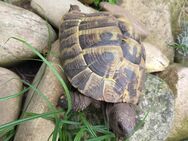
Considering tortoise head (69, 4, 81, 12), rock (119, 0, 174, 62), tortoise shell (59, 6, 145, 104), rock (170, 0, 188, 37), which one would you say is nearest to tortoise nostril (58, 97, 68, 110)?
tortoise shell (59, 6, 145, 104)

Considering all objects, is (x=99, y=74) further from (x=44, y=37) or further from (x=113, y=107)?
A: (x=44, y=37)

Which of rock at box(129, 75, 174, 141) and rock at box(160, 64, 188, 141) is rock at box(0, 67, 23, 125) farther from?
rock at box(160, 64, 188, 141)

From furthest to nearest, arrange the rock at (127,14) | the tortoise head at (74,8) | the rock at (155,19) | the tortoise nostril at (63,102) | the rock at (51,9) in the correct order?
the rock at (155,19) < the rock at (127,14) < the rock at (51,9) < the tortoise head at (74,8) < the tortoise nostril at (63,102)

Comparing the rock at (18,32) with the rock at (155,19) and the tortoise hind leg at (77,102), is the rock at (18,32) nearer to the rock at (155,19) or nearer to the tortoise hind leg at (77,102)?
the tortoise hind leg at (77,102)

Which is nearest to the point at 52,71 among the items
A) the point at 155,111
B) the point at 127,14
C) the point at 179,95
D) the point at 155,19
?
the point at 155,111

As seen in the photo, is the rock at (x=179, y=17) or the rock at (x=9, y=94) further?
the rock at (x=179, y=17)

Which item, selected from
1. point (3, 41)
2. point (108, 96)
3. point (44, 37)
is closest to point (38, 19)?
point (44, 37)

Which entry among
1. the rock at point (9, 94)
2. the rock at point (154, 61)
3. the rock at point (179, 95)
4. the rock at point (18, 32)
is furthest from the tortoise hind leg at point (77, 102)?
the rock at point (179, 95)
